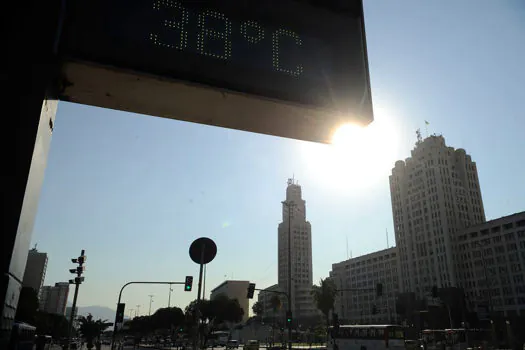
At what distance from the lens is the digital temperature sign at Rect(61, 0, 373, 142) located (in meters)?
3.76

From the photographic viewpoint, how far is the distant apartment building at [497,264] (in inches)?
3420

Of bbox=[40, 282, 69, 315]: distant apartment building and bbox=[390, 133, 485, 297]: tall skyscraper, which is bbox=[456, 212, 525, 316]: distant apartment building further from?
bbox=[40, 282, 69, 315]: distant apartment building

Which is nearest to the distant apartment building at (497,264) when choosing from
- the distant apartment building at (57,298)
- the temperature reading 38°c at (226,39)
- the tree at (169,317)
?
the tree at (169,317)

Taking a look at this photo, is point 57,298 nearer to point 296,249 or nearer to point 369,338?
point 296,249

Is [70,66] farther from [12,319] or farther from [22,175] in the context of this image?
[12,319]

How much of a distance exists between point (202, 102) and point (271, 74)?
32.8 inches

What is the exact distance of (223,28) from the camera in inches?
171

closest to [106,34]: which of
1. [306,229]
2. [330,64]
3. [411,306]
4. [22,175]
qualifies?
[22,175]

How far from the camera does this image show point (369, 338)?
29750 mm

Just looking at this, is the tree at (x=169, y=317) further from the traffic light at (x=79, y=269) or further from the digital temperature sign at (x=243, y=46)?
the digital temperature sign at (x=243, y=46)

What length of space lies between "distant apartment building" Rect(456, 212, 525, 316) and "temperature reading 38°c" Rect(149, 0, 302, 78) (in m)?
91.7

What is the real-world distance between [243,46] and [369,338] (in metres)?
30.2

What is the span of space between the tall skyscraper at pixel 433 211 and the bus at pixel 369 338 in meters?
80.5

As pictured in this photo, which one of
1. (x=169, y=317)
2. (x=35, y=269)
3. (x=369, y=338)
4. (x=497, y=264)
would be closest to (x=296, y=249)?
(x=169, y=317)
